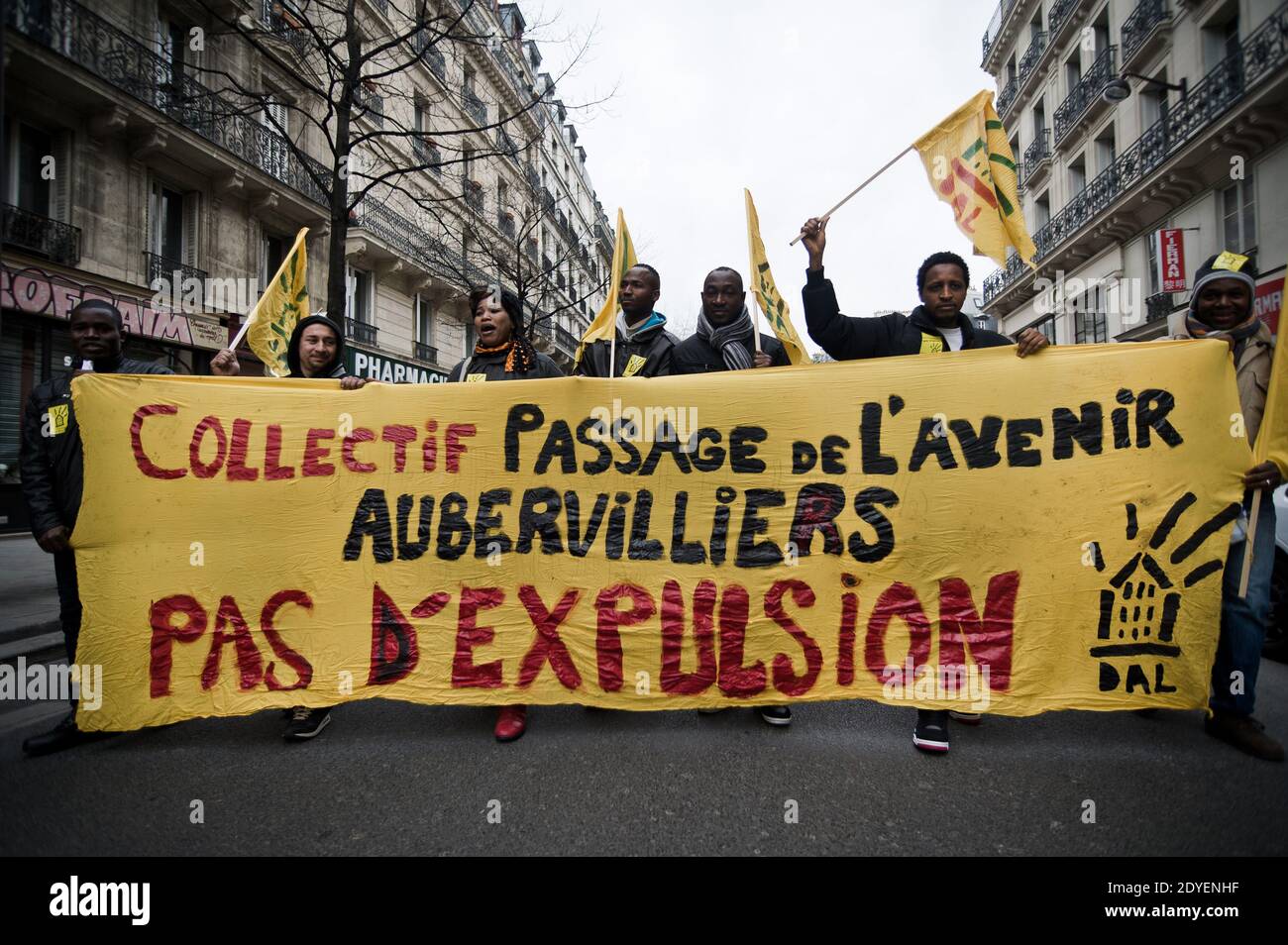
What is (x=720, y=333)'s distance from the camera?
12.6ft

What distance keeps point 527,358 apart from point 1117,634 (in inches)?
126

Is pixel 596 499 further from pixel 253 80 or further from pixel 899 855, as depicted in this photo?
pixel 253 80

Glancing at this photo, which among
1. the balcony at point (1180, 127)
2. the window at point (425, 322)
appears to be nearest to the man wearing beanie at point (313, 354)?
the balcony at point (1180, 127)

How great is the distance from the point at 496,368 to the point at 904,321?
7.39 ft

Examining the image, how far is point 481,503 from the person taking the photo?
10.5ft

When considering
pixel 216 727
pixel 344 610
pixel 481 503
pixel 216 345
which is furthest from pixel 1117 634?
pixel 216 345

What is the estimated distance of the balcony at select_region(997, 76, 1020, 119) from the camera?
26.1m

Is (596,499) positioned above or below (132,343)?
below

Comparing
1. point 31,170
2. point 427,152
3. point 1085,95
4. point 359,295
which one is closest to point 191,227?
point 31,170

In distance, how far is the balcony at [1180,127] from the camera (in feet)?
41.7

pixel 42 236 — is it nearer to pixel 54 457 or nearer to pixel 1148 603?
pixel 54 457
